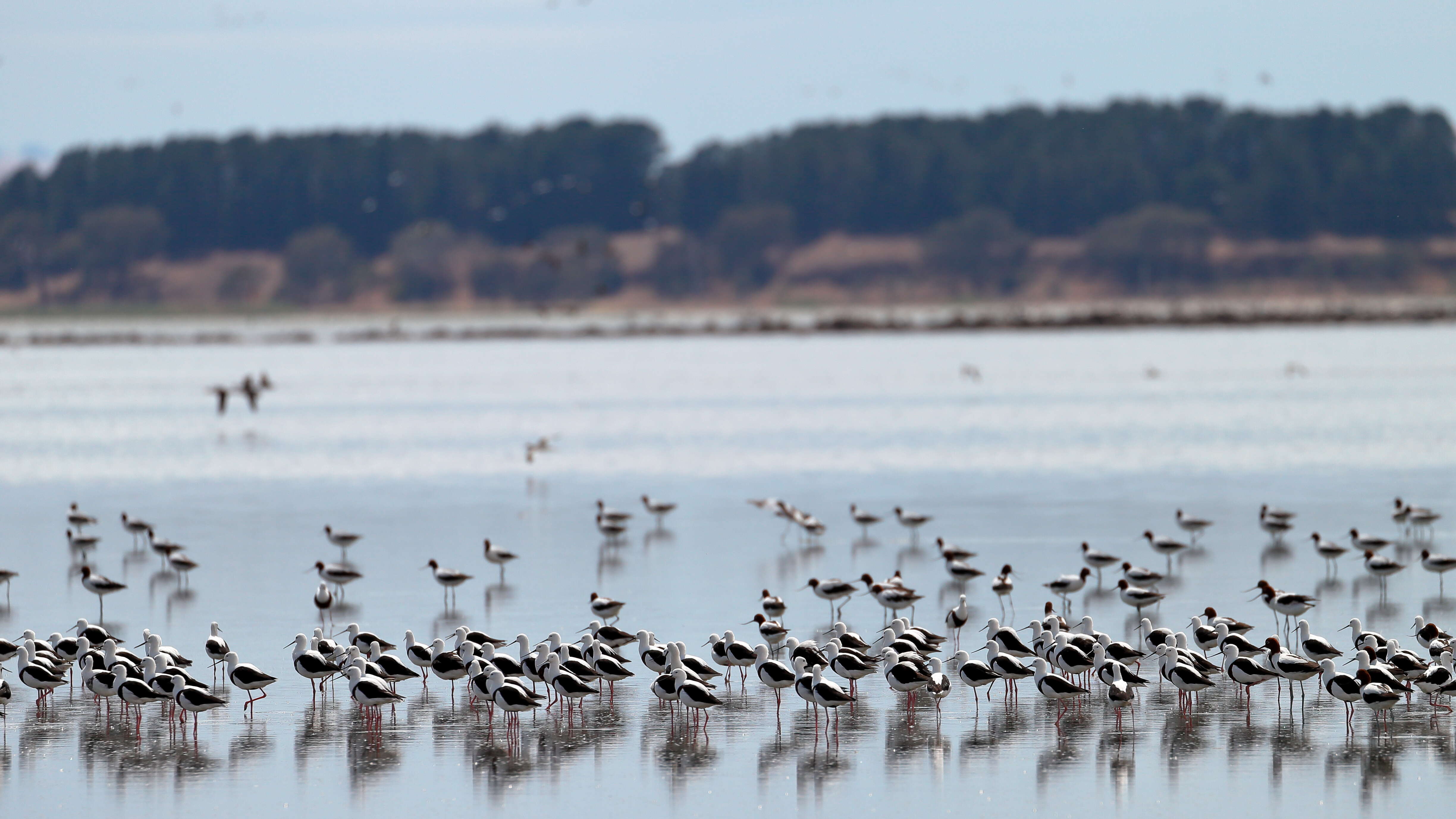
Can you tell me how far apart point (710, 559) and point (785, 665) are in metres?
6.38

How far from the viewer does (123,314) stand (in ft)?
485

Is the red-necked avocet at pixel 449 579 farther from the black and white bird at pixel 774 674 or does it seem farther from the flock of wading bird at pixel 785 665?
the black and white bird at pixel 774 674

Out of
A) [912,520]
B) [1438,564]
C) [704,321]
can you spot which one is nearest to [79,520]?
[912,520]

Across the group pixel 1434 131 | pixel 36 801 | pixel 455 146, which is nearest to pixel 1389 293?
pixel 1434 131

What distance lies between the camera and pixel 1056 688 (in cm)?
1286

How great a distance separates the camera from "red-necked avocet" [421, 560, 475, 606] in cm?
1812

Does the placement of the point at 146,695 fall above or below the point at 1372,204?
below

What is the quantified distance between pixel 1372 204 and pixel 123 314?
106m

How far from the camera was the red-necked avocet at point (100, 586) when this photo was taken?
17.5 meters

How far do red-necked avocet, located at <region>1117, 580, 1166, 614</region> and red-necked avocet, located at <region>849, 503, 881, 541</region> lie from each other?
6195 mm

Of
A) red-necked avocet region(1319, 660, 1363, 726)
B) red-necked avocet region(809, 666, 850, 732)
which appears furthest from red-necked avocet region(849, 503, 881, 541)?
red-necked avocet region(1319, 660, 1363, 726)

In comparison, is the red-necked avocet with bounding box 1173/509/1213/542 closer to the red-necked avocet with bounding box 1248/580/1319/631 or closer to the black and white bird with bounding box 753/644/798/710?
the red-necked avocet with bounding box 1248/580/1319/631

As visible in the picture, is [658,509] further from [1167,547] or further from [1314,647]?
[1314,647]

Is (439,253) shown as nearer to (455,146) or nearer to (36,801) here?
(455,146)
